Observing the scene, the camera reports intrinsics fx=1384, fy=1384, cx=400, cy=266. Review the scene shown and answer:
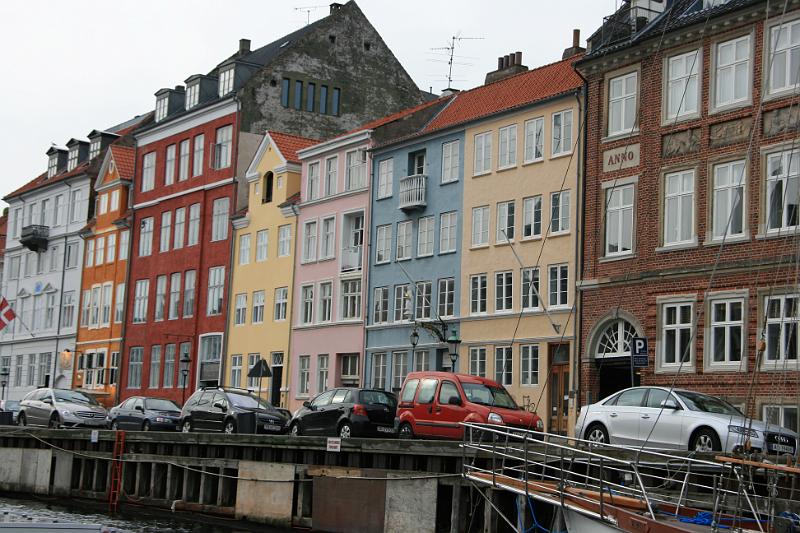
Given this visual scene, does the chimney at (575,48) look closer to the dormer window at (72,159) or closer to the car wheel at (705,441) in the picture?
the car wheel at (705,441)

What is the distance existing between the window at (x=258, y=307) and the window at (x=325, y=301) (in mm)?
5029

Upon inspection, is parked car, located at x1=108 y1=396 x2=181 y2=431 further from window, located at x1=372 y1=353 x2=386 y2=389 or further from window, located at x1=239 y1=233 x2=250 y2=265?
window, located at x1=239 y1=233 x2=250 y2=265

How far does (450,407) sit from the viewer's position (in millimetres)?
33781

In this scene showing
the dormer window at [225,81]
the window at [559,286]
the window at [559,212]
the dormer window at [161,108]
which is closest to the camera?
the window at [559,286]

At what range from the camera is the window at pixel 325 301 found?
193ft

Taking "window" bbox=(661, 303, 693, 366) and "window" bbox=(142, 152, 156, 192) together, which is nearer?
"window" bbox=(661, 303, 693, 366)

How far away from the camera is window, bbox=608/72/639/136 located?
43.1m

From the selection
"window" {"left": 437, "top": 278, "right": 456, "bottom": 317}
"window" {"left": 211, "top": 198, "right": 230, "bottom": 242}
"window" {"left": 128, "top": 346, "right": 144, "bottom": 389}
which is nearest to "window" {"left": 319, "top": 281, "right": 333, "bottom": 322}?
"window" {"left": 437, "top": 278, "right": 456, "bottom": 317}

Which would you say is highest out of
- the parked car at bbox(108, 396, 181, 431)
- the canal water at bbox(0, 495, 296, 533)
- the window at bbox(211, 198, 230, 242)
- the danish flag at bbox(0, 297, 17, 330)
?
the window at bbox(211, 198, 230, 242)

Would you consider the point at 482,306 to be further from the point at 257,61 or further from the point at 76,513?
A: the point at 257,61

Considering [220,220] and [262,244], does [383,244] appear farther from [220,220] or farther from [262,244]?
[220,220]

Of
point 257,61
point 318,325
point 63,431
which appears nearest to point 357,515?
point 63,431

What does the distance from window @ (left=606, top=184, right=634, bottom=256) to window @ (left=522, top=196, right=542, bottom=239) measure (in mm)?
4022

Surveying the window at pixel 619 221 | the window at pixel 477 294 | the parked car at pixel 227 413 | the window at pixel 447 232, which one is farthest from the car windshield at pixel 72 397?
the window at pixel 619 221
